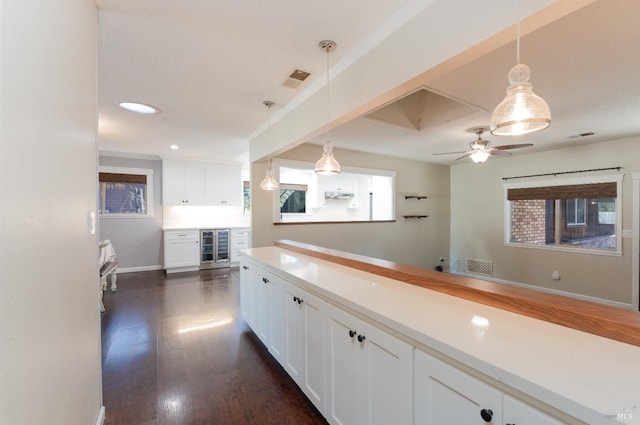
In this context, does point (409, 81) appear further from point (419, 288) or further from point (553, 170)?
point (553, 170)

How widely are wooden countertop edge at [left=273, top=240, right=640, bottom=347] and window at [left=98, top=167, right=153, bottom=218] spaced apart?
5991 mm

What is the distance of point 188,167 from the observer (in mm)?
6160

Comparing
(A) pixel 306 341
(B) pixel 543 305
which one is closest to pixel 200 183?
(A) pixel 306 341

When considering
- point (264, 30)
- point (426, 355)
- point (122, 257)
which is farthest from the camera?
point (122, 257)

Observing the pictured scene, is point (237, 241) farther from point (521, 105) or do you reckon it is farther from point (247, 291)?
point (521, 105)

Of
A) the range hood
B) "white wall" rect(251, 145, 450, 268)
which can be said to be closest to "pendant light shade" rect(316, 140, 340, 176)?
"white wall" rect(251, 145, 450, 268)

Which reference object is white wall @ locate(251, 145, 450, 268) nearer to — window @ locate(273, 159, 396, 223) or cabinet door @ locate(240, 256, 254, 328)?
window @ locate(273, 159, 396, 223)

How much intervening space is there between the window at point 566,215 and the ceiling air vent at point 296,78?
499 cm

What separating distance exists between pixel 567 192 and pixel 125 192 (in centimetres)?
850

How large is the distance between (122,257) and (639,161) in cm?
912

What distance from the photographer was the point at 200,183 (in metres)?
6.29

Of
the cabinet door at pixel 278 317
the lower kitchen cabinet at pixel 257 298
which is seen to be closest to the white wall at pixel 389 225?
the lower kitchen cabinet at pixel 257 298

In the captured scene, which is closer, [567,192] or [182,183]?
[567,192]

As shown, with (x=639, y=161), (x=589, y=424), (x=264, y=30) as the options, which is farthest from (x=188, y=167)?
(x=639, y=161)
